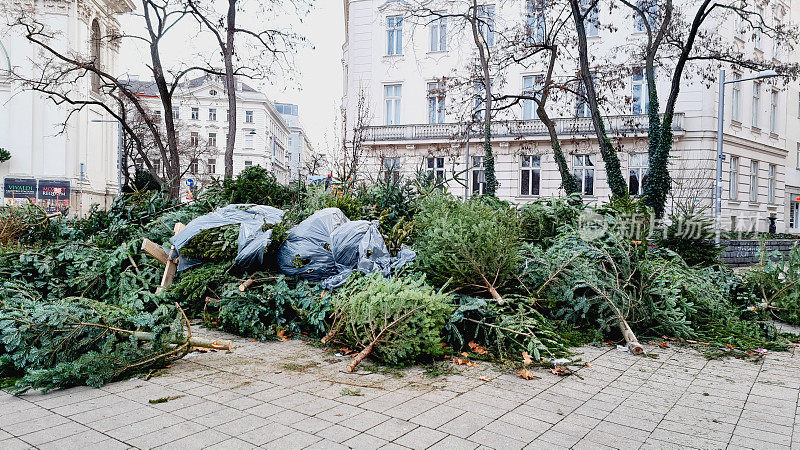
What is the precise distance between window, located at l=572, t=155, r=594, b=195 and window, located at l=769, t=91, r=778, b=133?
1230 centimetres

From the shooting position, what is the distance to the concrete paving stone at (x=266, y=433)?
3.52m

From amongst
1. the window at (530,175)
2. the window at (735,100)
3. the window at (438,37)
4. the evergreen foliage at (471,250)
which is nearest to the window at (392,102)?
the window at (438,37)

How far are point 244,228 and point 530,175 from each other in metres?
24.9

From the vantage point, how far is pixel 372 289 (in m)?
5.59

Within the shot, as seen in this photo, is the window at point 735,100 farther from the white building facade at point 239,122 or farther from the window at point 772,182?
the white building facade at point 239,122

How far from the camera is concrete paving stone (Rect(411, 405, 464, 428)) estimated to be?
12.7 feet

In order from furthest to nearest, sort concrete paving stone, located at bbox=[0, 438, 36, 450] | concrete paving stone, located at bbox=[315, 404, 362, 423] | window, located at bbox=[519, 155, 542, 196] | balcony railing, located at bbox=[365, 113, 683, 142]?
window, located at bbox=[519, 155, 542, 196]
balcony railing, located at bbox=[365, 113, 683, 142]
concrete paving stone, located at bbox=[315, 404, 362, 423]
concrete paving stone, located at bbox=[0, 438, 36, 450]

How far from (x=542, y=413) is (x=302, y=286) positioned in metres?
3.59

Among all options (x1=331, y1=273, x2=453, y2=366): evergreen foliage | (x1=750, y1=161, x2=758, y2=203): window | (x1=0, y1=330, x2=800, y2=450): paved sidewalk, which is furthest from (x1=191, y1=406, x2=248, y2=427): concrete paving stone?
(x1=750, y1=161, x2=758, y2=203): window

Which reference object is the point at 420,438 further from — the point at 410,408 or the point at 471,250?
the point at 471,250

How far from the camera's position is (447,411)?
4121mm

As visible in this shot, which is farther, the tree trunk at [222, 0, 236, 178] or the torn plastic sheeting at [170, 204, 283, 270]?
the tree trunk at [222, 0, 236, 178]

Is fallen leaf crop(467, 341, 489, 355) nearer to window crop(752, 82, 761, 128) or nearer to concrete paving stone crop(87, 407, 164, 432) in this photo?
concrete paving stone crop(87, 407, 164, 432)

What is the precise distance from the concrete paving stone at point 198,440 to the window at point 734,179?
104 feet
